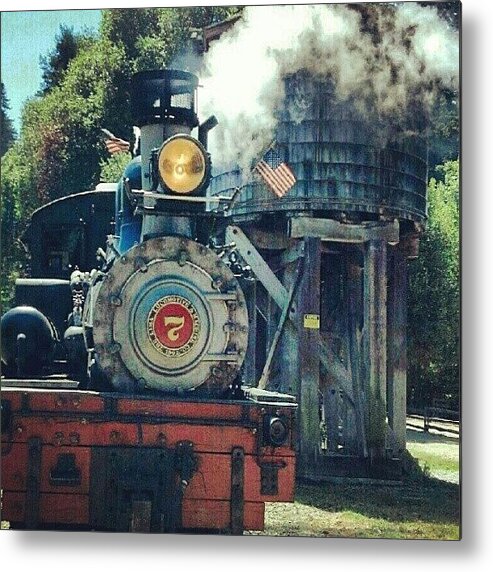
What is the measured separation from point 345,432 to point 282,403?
16.6 inches

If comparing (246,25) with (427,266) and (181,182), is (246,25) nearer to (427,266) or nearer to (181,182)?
(181,182)

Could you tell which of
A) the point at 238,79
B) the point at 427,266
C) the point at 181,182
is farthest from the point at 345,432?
the point at 238,79

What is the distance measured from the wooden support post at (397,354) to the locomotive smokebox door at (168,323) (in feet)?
2.66

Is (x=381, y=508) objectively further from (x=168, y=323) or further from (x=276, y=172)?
(x=276, y=172)

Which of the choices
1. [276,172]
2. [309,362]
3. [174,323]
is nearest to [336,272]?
[309,362]

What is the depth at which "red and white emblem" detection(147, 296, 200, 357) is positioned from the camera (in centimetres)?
597

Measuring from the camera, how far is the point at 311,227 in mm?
6203

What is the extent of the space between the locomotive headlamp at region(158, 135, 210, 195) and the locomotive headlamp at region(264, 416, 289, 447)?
4.08 ft

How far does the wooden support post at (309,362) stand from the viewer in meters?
6.12

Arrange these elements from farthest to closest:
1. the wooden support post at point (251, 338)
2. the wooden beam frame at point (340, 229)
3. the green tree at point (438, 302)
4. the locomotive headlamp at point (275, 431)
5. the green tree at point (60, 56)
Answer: the green tree at point (60, 56)
the wooden beam frame at point (340, 229)
the wooden support post at point (251, 338)
the green tree at point (438, 302)
the locomotive headlamp at point (275, 431)

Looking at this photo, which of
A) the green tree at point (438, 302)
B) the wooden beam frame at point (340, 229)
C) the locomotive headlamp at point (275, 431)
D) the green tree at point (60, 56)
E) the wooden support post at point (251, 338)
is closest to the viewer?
the locomotive headlamp at point (275, 431)

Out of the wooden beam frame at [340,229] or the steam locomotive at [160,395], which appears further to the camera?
the wooden beam frame at [340,229]

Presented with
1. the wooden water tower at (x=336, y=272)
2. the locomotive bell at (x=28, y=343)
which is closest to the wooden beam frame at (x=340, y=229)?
the wooden water tower at (x=336, y=272)

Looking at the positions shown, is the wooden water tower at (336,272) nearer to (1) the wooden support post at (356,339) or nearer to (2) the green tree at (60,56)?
(1) the wooden support post at (356,339)
